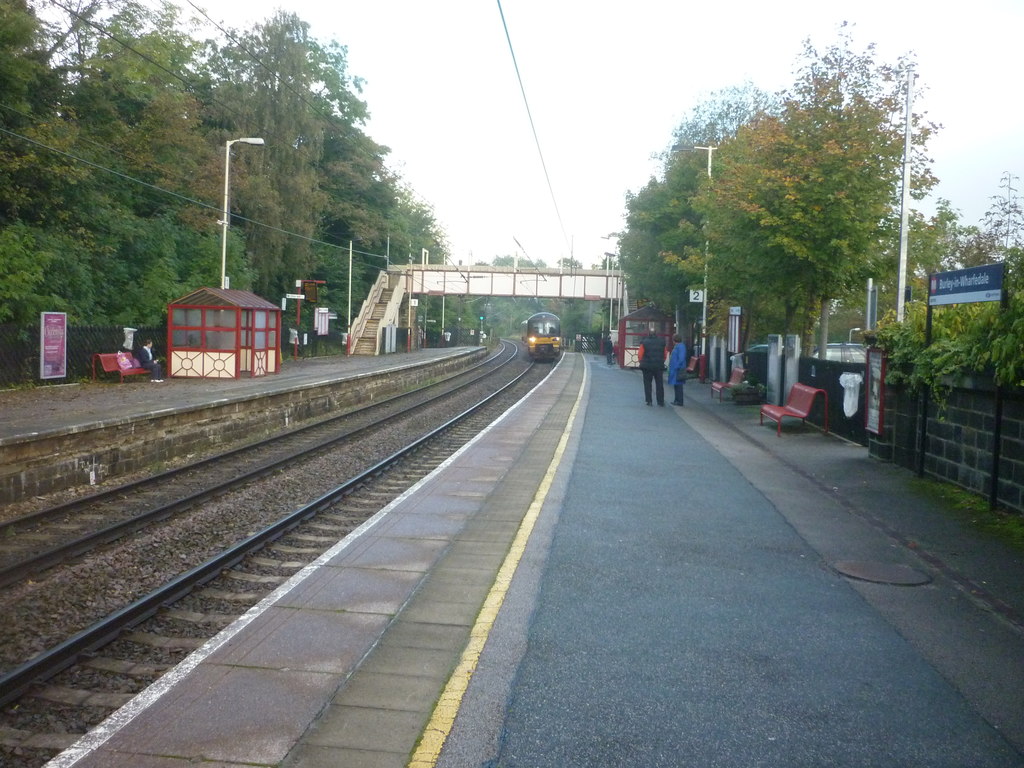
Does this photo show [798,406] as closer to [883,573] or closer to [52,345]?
[883,573]

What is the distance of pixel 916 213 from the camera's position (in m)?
21.1

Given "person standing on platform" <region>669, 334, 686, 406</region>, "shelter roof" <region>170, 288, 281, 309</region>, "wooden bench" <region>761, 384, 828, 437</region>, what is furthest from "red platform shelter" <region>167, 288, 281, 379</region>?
"wooden bench" <region>761, 384, 828, 437</region>

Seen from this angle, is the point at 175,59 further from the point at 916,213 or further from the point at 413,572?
the point at 413,572

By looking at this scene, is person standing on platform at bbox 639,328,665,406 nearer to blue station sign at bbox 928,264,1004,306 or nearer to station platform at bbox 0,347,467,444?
station platform at bbox 0,347,467,444

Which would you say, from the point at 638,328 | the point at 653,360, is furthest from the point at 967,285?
the point at 638,328

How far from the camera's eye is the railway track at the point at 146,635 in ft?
15.7

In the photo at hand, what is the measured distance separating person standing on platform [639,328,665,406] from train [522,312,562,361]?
3550 cm

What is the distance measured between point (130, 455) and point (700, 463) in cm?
821

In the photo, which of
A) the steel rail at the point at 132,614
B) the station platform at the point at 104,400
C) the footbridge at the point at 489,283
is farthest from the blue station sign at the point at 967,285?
the footbridge at the point at 489,283

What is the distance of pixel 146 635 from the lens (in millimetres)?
6227

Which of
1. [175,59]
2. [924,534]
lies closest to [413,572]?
[924,534]

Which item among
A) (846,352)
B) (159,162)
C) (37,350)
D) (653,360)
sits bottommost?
(37,350)

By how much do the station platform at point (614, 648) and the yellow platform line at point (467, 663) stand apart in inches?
0.7

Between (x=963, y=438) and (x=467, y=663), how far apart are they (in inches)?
309
